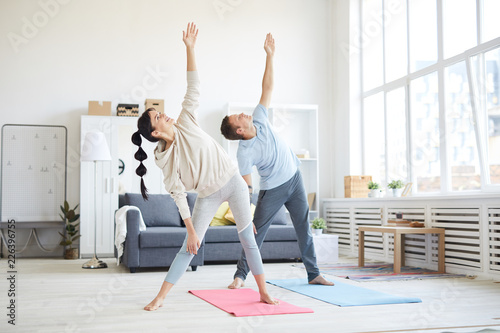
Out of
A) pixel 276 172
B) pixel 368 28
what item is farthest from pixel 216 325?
pixel 368 28

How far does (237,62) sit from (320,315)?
17.4 feet

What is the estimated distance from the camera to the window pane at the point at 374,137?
7.43 m

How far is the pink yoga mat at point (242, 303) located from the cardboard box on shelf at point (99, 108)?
3756 mm

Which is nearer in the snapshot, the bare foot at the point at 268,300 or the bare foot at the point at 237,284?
the bare foot at the point at 268,300

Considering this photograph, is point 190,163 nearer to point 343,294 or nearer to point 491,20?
point 343,294

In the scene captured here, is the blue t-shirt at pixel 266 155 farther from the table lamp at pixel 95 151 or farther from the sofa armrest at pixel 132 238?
the table lamp at pixel 95 151

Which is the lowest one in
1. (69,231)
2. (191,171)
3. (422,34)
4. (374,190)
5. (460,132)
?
(69,231)

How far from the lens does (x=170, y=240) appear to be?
5480 millimetres

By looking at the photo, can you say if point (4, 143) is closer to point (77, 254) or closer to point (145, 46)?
point (77, 254)

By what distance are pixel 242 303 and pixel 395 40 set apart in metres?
4.76

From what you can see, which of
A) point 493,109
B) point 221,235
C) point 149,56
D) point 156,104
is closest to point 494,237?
point 493,109

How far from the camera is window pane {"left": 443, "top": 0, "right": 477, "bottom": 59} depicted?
18.2 feet

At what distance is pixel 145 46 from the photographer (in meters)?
7.60

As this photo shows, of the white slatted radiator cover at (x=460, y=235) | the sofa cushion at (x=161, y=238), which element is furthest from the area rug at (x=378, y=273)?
the sofa cushion at (x=161, y=238)
